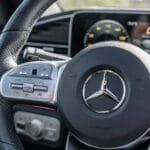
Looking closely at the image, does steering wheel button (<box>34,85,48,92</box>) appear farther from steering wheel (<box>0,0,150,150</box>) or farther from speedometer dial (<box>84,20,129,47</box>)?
speedometer dial (<box>84,20,129,47</box>)

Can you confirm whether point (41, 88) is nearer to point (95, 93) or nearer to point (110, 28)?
point (95, 93)

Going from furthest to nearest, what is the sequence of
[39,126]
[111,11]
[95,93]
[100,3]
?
[100,3], [111,11], [39,126], [95,93]

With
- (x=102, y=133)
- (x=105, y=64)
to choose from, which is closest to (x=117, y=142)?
(x=102, y=133)

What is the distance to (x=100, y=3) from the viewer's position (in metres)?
2.79

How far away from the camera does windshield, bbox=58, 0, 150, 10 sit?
2.60m

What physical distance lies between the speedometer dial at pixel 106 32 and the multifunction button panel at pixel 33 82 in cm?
155

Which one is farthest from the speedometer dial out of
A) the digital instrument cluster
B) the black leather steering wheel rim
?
the black leather steering wheel rim

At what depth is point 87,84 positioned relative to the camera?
993 millimetres

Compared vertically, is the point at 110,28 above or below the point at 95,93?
below

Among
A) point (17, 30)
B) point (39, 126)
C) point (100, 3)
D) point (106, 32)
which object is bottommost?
point (106, 32)

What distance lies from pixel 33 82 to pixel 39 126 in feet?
0.29

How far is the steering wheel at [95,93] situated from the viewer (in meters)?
0.95

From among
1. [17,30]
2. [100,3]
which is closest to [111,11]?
[100,3]

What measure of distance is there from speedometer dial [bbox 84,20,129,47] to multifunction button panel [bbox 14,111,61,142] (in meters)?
1.55
